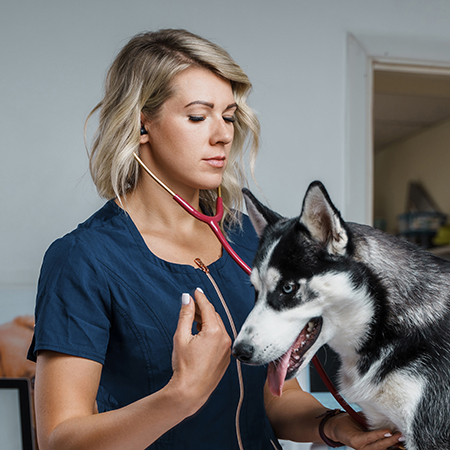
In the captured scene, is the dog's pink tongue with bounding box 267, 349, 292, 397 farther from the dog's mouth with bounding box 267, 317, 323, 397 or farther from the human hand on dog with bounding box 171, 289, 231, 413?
the human hand on dog with bounding box 171, 289, 231, 413

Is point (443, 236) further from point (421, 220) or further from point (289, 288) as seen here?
point (289, 288)

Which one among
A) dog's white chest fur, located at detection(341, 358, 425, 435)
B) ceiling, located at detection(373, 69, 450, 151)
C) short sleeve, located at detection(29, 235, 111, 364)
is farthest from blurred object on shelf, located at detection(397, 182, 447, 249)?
short sleeve, located at detection(29, 235, 111, 364)

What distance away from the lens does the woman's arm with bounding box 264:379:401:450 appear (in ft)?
3.01

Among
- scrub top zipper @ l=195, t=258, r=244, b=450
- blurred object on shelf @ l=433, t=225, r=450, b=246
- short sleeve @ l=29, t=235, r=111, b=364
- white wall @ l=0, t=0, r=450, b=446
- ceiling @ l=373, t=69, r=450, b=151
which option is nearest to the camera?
short sleeve @ l=29, t=235, r=111, b=364

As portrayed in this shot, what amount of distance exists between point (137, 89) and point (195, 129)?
18 cm

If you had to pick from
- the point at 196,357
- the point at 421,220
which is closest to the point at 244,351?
the point at 196,357

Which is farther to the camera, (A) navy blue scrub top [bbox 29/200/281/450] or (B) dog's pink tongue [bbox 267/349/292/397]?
(A) navy blue scrub top [bbox 29/200/281/450]

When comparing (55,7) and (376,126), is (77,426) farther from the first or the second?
(376,126)

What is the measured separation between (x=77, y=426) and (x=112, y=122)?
26.5 inches

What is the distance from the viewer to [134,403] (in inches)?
35.3

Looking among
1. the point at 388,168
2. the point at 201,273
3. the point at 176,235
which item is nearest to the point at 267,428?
the point at 201,273

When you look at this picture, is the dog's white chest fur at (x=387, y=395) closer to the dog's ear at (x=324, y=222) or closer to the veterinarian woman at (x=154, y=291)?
the veterinarian woman at (x=154, y=291)

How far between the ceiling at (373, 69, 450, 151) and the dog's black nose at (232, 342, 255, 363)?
2029 mm

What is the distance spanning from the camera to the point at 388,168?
550 cm
